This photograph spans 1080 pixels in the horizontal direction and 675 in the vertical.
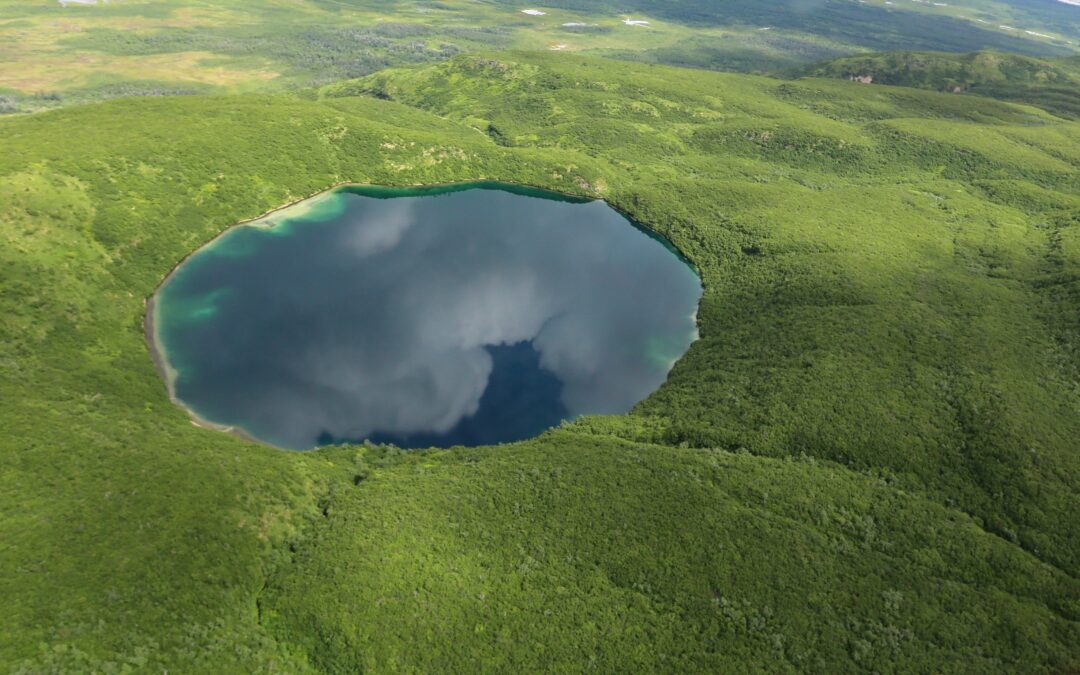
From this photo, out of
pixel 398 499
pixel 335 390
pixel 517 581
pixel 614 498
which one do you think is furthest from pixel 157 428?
pixel 614 498

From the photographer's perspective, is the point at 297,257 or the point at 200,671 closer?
the point at 200,671

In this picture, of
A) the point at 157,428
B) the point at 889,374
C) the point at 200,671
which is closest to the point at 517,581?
the point at 200,671

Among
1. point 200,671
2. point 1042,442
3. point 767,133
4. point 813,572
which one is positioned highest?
point 767,133

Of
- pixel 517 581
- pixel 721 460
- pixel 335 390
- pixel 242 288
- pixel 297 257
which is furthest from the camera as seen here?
pixel 297 257

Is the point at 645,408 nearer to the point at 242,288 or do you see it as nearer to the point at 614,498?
the point at 614,498

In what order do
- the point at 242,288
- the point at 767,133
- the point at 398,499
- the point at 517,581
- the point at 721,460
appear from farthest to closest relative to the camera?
the point at 767,133 < the point at 242,288 < the point at 721,460 < the point at 398,499 < the point at 517,581

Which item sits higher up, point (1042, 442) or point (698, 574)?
point (1042, 442)

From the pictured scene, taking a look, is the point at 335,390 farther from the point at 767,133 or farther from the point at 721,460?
the point at 767,133
